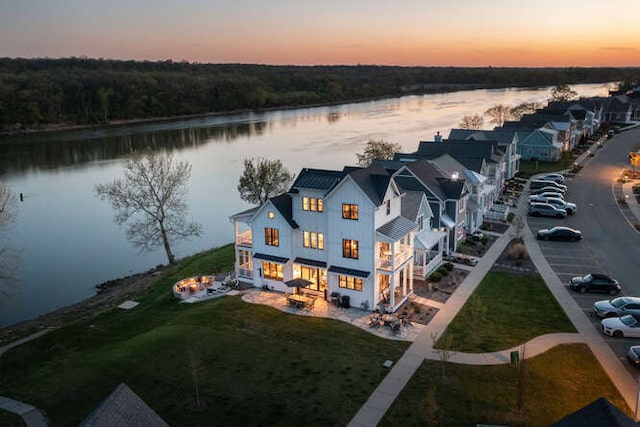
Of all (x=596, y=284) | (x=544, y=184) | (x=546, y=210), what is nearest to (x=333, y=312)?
(x=596, y=284)

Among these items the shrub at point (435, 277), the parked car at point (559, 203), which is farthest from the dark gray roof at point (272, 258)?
the parked car at point (559, 203)

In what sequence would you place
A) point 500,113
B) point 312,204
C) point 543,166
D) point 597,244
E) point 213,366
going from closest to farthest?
1. point 213,366
2. point 312,204
3. point 597,244
4. point 543,166
5. point 500,113

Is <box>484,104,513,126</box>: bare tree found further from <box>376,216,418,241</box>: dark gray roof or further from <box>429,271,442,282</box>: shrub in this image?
<box>376,216,418,241</box>: dark gray roof

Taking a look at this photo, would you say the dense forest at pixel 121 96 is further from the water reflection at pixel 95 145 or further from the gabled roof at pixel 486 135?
the gabled roof at pixel 486 135

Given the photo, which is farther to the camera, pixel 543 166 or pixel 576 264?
pixel 543 166

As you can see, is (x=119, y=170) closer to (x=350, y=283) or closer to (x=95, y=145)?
(x=95, y=145)

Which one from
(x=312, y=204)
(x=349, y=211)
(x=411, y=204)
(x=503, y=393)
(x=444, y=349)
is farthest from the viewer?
(x=411, y=204)

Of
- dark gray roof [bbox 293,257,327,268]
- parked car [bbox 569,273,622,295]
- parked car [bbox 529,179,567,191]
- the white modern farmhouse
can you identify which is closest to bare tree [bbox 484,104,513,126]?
parked car [bbox 529,179,567,191]
